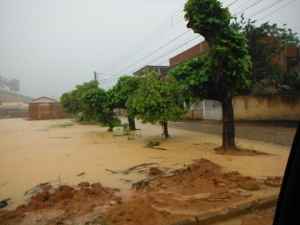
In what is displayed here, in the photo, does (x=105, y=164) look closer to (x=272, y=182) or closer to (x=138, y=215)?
(x=138, y=215)

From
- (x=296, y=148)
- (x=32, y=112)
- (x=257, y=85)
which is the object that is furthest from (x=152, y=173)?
(x=32, y=112)

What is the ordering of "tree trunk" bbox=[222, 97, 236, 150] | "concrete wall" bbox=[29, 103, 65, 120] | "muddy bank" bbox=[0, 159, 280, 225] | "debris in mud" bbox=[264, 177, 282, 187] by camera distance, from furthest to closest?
"concrete wall" bbox=[29, 103, 65, 120], "tree trunk" bbox=[222, 97, 236, 150], "debris in mud" bbox=[264, 177, 282, 187], "muddy bank" bbox=[0, 159, 280, 225]

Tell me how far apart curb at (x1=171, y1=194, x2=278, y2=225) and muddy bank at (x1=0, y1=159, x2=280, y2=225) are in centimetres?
10

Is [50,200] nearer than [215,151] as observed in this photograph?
Yes

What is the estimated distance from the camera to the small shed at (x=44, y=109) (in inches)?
1480

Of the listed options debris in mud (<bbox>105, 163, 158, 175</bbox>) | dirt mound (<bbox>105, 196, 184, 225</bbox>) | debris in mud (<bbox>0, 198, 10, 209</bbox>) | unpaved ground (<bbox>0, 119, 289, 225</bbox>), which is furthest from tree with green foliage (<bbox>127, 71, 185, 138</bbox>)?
dirt mound (<bbox>105, 196, 184, 225</bbox>)

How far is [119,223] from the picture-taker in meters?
2.93

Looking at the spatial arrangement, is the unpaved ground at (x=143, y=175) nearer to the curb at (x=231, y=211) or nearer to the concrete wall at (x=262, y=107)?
the curb at (x=231, y=211)

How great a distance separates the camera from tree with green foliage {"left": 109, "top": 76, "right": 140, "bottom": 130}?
13184 millimetres

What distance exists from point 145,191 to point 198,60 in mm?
4784

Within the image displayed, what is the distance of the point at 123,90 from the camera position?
13.4 metres

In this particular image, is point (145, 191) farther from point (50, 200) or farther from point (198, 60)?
point (198, 60)

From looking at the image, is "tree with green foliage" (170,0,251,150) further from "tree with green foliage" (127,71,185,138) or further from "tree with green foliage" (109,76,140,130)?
"tree with green foliage" (109,76,140,130)

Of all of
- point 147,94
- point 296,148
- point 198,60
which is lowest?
point 296,148
